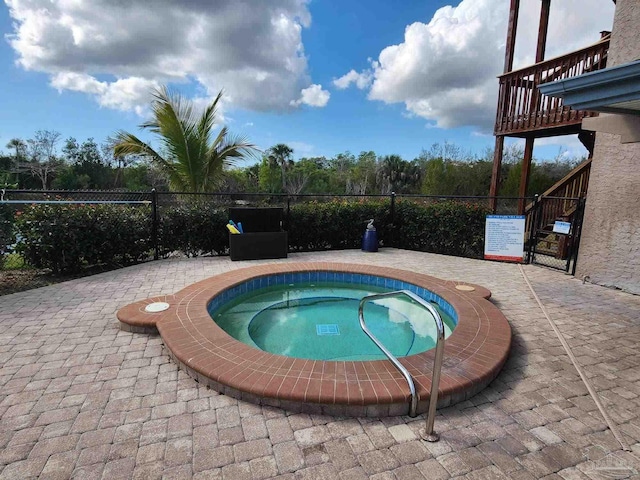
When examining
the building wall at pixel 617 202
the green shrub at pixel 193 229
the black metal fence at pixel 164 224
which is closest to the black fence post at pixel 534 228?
the black metal fence at pixel 164 224

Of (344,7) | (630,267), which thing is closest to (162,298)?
(630,267)

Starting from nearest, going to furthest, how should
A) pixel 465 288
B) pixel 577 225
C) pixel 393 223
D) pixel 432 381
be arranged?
1. pixel 432 381
2. pixel 465 288
3. pixel 577 225
4. pixel 393 223

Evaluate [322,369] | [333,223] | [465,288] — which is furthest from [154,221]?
[465,288]

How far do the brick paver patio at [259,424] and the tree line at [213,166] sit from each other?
15.0 ft

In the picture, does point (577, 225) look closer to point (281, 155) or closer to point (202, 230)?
point (202, 230)

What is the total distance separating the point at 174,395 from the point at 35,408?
812mm

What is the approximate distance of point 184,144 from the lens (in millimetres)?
8445

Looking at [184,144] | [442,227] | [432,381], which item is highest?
[184,144]

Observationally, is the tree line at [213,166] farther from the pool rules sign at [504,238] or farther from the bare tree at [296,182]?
the pool rules sign at [504,238]

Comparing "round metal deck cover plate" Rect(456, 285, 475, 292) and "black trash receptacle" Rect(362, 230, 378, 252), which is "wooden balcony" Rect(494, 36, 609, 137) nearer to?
"black trash receptacle" Rect(362, 230, 378, 252)

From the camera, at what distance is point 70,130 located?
28391mm

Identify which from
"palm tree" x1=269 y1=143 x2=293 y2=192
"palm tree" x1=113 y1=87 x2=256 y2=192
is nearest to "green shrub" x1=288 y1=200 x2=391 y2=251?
"palm tree" x1=113 y1=87 x2=256 y2=192

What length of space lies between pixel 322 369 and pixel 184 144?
7690 millimetres

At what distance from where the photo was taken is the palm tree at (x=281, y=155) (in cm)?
3891
